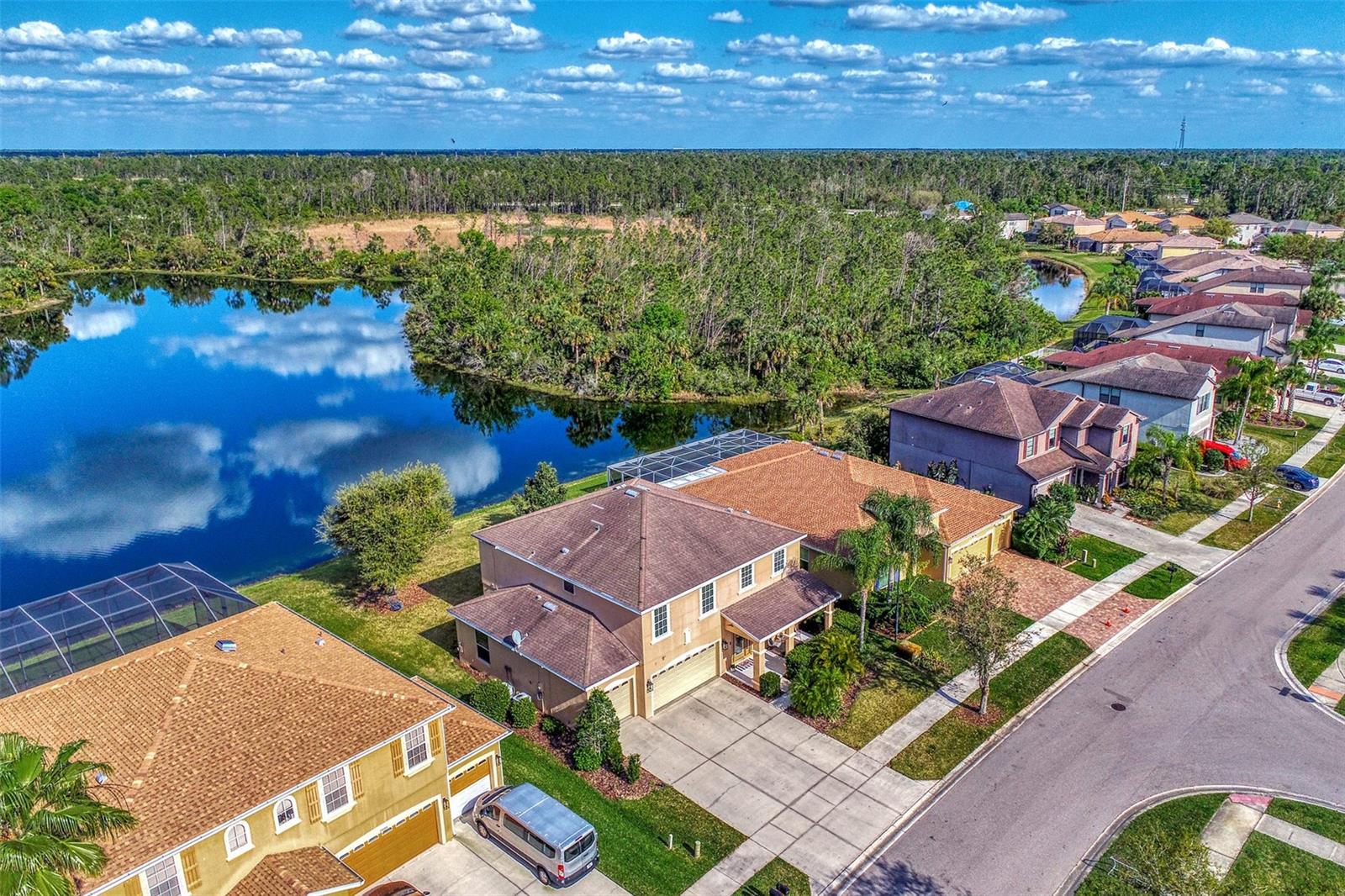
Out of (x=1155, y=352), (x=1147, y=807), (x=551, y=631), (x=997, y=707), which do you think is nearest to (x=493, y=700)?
(x=551, y=631)

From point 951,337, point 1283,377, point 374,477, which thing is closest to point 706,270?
point 951,337

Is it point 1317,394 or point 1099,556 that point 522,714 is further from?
point 1317,394

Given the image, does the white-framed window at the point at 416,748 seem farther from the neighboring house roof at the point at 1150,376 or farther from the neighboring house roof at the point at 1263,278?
the neighboring house roof at the point at 1263,278

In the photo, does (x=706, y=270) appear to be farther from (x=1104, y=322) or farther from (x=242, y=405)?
(x=242, y=405)

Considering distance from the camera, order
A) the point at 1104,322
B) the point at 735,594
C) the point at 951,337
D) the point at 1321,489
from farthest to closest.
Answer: the point at 951,337 → the point at 1104,322 → the point at 1321,489 → the point at 735,594

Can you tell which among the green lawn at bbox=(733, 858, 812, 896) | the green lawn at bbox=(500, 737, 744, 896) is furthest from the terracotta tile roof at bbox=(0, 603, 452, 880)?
the green lawn at bbox=(733, 858, 812, 896)

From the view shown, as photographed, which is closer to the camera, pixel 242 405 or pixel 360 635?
pixel 360 635

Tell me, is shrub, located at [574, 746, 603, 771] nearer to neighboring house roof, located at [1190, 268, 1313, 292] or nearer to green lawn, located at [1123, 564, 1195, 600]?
green lawn, located at [1123, 564, 1195, 600]
